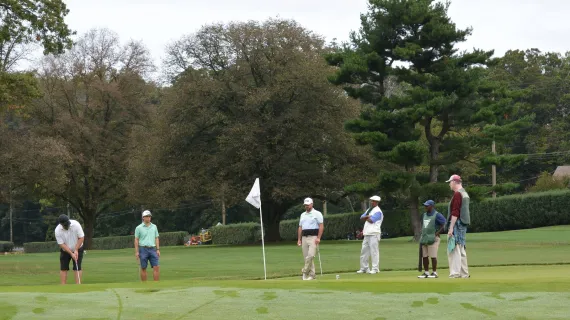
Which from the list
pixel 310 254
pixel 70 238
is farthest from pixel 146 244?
pixel 310 254

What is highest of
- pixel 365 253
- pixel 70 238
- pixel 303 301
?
pixel 70 238

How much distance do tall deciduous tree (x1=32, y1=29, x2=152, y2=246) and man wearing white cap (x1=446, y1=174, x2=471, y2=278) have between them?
157 feet

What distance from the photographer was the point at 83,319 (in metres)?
11.1

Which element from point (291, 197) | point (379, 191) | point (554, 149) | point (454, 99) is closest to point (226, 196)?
point (291, 197)

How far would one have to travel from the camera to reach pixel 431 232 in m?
20.3

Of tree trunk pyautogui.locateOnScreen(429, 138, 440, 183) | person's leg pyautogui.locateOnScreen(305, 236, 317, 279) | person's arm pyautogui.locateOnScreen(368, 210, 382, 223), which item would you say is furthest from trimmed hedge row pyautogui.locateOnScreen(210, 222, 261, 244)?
person's leg pyautogui.locateOnScreen(305, 236, 317, 279)

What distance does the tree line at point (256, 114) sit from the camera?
48094 mm

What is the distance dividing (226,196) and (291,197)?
4055 mm

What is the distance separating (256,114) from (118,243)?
1371 inches

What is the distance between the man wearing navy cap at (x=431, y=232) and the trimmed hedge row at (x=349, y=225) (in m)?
44.0

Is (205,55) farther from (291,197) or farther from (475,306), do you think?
(475,306)

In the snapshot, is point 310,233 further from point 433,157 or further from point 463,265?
point 433,157

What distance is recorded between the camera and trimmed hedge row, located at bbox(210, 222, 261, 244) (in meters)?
72.3

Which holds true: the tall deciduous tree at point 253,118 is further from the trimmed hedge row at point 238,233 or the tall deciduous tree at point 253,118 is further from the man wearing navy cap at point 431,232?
the man wearing navy cap at point 431,232
